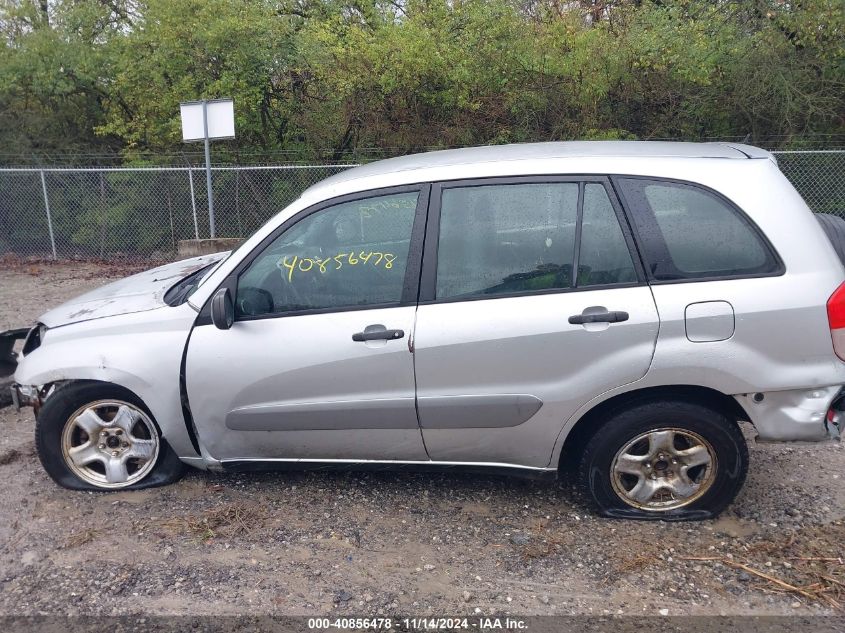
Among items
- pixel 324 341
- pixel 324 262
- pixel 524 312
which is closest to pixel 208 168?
pixel 324 262

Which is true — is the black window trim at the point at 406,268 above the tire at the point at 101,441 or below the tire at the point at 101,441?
above

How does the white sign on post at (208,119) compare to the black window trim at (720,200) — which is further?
the white sign on post at (208,119)

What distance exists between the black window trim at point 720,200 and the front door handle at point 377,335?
1174mm

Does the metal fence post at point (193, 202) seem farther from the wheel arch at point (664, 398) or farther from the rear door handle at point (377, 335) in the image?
the wheel arch at point (664, 398)

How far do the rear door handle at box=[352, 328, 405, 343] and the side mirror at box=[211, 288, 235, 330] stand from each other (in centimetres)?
62

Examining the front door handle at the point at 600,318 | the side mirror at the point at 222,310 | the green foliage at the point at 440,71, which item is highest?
the green foliage at the point at 440,71

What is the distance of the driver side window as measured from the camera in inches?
141

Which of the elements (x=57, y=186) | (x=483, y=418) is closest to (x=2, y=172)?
(x=57, y=186)

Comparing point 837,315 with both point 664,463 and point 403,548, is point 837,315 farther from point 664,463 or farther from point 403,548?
point 403,548

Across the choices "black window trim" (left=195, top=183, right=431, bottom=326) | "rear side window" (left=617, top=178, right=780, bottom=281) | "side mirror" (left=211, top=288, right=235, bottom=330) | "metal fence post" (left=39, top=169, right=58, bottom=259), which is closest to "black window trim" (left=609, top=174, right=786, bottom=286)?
"rear side window" (left=617, top=178, right=780, bottom=281)

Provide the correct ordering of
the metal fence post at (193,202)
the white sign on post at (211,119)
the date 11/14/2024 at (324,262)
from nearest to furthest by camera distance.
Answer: the date 11/14/2024 at (324,262), the white sign on post at (211,119), the metal fence post at (193,202)

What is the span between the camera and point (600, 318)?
3.33m

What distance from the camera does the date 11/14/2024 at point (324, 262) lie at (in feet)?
11.9

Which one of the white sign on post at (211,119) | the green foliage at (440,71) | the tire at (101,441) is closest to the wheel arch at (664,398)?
the tire at (101,441)
